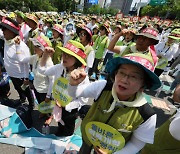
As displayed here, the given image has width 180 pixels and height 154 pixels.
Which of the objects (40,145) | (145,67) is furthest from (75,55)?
(40,145)

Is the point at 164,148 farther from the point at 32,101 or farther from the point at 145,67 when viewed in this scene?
the point at 32,101

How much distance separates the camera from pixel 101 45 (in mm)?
5227

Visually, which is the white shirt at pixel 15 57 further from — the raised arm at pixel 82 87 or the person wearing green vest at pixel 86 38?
the raised arm at pixel 82 87

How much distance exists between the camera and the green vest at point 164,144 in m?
1.47

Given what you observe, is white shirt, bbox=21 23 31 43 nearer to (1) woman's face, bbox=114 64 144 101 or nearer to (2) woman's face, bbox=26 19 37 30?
(2) woman's face, bbox=26 19 37 30

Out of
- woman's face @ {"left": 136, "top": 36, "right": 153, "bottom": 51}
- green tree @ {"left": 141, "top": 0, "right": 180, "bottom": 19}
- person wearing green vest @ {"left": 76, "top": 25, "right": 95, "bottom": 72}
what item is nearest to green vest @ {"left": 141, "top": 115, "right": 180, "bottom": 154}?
woman's face @ {"left": 136, "top": 36, "right": 153, "bottom": 51}

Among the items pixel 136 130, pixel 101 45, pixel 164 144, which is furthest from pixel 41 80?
pixel 101 45

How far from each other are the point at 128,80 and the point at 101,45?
4.08 m

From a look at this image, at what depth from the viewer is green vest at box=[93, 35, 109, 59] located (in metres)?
5.20

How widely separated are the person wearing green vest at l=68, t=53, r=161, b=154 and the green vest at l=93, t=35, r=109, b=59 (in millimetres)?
3808

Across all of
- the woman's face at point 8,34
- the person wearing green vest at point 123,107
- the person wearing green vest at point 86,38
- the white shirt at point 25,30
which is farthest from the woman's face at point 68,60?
the white shirt at point 25,30

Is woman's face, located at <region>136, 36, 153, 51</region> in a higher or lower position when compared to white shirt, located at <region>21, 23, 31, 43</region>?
higher

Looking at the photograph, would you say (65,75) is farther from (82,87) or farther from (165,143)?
(165,143)

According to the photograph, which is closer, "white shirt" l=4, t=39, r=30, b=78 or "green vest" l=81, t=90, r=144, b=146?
"green vest" l=81, t=90, r=144, b=146
